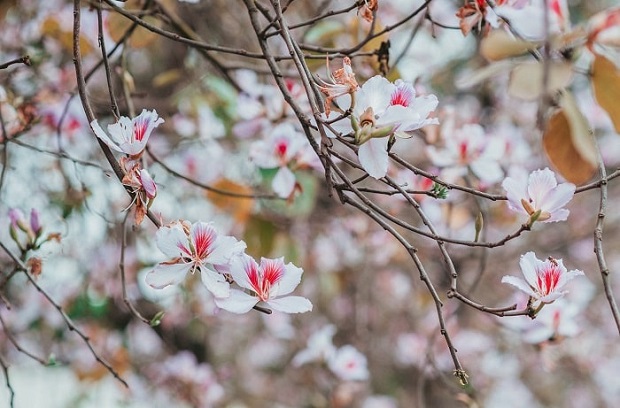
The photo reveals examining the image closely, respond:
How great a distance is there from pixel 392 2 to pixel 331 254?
2.69ft

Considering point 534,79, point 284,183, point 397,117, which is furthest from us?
point 284,183

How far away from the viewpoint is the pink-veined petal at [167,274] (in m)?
0.60

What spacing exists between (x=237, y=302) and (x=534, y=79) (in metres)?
0.32

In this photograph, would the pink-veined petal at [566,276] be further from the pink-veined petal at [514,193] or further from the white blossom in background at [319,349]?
the white blossom in background at [319,349]

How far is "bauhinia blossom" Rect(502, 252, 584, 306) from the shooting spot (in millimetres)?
630

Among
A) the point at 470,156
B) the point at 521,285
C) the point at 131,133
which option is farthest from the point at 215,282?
the point at 470,156

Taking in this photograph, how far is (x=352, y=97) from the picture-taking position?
587 millimetres

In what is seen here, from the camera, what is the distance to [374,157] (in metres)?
0.59

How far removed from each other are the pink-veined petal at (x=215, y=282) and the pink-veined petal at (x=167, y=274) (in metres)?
0.02

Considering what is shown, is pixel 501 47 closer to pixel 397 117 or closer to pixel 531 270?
pixel 397 117

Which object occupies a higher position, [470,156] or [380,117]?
[470,156]

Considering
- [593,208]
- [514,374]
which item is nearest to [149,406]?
[514,374]

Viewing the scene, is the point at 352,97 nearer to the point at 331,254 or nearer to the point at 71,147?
the point at 71,147

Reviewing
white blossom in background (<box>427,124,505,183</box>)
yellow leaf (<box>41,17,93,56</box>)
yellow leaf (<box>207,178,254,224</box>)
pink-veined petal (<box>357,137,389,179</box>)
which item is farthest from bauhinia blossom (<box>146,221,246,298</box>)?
yellow leaf (<box>41,17,93,56</box>)
